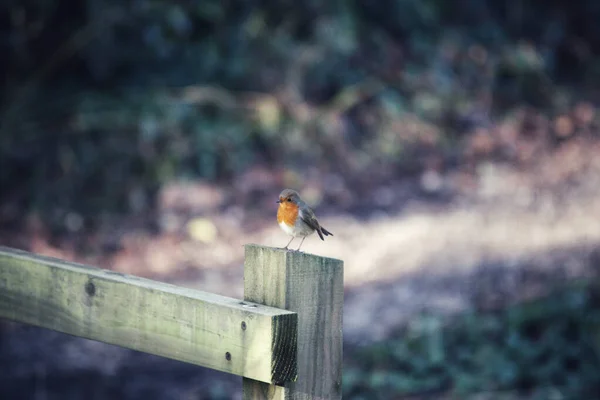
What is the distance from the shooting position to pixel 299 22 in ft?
31.2

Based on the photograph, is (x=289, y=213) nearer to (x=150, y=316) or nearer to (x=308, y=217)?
(x=308, y=217)

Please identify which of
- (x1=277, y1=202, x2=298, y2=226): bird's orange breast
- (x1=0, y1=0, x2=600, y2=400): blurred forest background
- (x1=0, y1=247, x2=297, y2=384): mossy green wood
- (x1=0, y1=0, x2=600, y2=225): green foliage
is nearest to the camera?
(x1=0, y1=247, x2=297, y2=384): mossy green wood

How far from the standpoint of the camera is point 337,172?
28.1ft

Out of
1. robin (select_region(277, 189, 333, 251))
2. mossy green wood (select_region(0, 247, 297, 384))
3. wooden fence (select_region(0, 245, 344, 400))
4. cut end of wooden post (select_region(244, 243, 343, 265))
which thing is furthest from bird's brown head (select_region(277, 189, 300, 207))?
cut end of wooden post (select_region(244, 243, 343, 265))

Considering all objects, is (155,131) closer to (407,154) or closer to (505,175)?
(407,154)

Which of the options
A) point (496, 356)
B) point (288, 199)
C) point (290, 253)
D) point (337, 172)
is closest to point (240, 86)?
→ point (337, 172)

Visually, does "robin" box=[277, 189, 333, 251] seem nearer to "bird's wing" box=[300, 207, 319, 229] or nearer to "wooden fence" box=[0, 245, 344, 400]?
"bird's wing" box=[300, 207, 319, 229]

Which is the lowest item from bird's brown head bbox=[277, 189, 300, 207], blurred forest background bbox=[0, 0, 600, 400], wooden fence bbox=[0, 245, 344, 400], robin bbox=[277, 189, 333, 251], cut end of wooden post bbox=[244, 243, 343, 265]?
wooden fence bbox=[0, 245, 344, 400]

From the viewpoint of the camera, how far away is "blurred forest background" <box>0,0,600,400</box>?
483cm

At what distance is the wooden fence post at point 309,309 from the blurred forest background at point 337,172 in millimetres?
2768

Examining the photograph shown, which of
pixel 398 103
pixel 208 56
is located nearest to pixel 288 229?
pixel 208 56

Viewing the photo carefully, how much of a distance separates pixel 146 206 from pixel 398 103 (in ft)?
11.0

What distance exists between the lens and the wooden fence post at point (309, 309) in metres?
1.59

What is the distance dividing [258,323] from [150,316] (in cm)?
33
